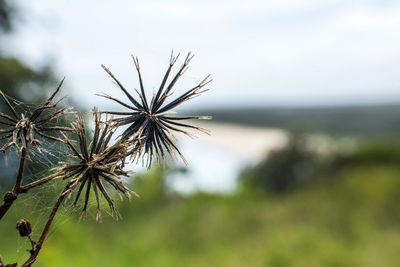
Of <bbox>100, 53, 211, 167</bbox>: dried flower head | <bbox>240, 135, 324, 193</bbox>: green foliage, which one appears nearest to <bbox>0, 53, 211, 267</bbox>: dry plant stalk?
<bbox>100, 53, 211, 167</bbox>: dried flower head

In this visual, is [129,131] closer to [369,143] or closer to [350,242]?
[350,242]

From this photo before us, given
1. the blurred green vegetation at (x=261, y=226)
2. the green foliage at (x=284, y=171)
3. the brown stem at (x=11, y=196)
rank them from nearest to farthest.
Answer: the brown stem at (x=11, y=196) < the blurred green vegetation at (x=261, y=226) < the green foliage at (x=284, y=171)

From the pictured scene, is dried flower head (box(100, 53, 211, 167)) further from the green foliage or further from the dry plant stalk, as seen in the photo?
the green foliage

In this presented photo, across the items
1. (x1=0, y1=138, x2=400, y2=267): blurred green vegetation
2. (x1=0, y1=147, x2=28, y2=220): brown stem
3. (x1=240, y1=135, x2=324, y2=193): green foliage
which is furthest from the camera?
(x1=240, y1=135, x2=324, y2=193): green foliage

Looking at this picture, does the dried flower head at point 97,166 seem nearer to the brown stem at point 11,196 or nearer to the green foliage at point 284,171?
the brown stem at point 11,196

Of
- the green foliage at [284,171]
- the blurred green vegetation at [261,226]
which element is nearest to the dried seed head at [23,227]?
the blurred green vegetation at [261,226]

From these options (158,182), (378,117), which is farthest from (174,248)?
(378,117)
